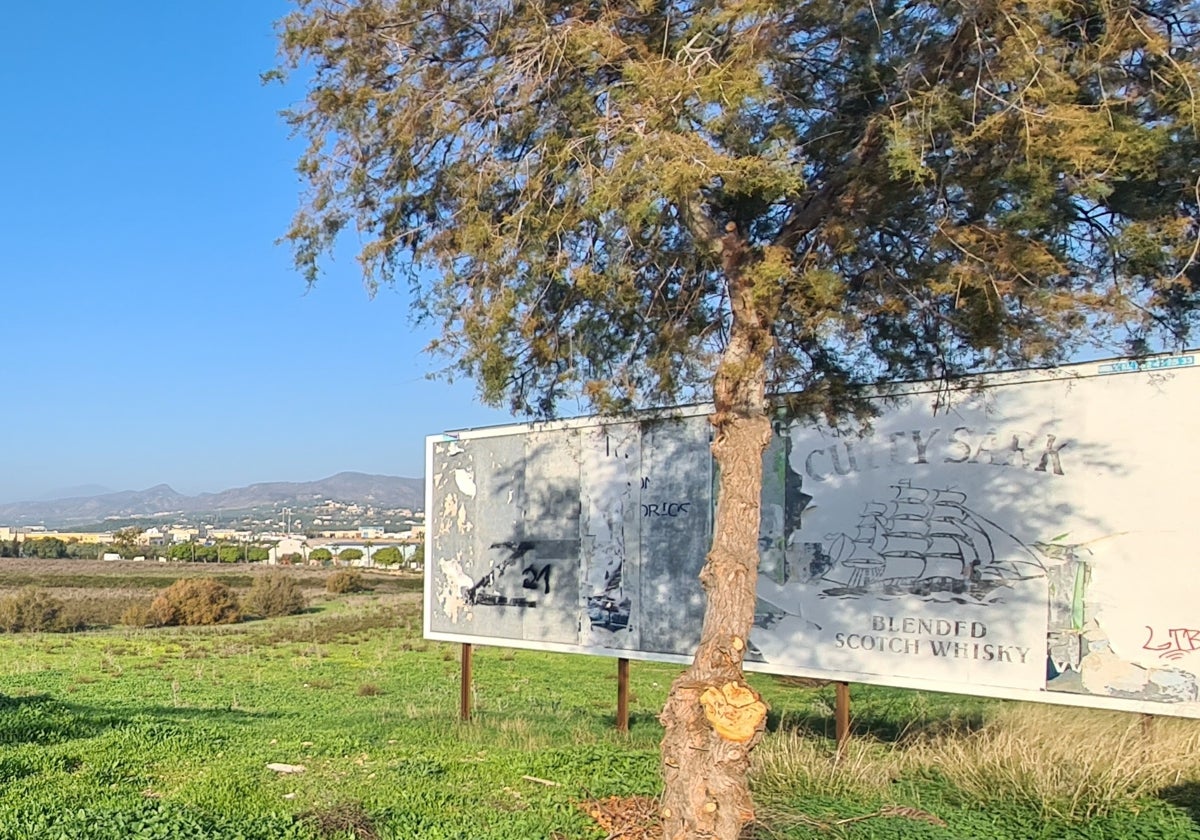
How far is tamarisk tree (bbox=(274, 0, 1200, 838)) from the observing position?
4.86m

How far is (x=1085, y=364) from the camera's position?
262 inches

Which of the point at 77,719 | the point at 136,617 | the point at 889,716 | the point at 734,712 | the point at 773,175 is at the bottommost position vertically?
the point at 136,617

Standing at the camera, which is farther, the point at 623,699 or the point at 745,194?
the point at 623,699

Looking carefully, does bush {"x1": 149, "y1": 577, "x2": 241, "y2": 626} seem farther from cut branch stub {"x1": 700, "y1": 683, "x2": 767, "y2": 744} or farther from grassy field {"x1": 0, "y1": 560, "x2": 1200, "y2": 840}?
cut branch stub {"x1": 700, "y1": 683, "x2": 767, "y2": 744}

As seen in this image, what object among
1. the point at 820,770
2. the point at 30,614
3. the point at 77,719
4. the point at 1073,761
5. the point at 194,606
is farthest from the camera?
the point at 194,606

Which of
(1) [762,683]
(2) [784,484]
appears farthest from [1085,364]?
(1) [762,683]

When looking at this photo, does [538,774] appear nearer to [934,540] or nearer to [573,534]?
[573,534]

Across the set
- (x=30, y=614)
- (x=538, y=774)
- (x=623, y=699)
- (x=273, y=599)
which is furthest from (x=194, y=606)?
(x=538, y=774)

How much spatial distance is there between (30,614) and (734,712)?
32.3 metres

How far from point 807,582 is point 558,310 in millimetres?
2989

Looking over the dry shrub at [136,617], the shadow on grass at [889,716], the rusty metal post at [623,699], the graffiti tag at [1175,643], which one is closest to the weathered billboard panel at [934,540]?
the graffiti tag at [1175,643]

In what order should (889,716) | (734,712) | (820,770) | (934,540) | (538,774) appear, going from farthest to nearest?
(889,716) → (934,540) → (538,774) → (820,770) → (734,712)

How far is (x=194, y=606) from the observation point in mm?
35281

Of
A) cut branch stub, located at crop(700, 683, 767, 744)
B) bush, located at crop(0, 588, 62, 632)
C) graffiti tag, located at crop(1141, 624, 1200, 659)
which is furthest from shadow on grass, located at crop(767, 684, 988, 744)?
bush, located at crop(0, 588, 62, 632)
